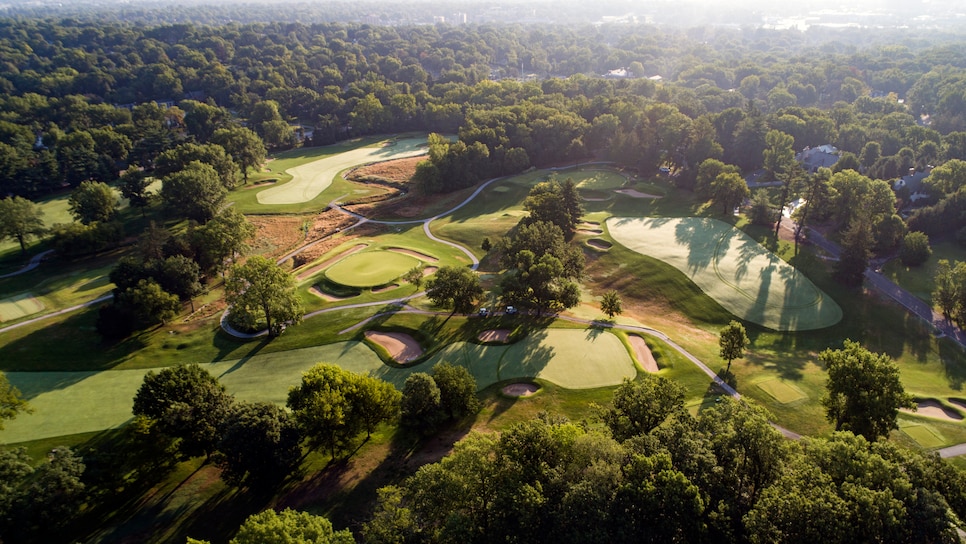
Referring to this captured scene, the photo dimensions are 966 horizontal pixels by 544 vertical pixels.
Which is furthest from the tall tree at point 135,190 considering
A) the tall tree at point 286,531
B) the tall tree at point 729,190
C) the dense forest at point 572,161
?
the tall tree at point 729,190

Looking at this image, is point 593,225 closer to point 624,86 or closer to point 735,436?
point 735,436

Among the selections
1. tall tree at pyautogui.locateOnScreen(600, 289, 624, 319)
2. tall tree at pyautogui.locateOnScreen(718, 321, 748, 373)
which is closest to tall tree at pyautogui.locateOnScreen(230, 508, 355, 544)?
tall tree at pyautogui.locateOnScreen(718, 321, 748, 373)

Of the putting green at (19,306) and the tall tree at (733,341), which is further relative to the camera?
the putting green at (19,306)

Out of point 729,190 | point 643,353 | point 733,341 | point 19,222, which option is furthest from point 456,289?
point 19,222

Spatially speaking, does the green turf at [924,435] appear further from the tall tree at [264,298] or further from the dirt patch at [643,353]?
the tall tree at [264,298]

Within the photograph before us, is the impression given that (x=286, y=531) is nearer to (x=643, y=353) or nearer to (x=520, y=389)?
(x=520, y=389)
